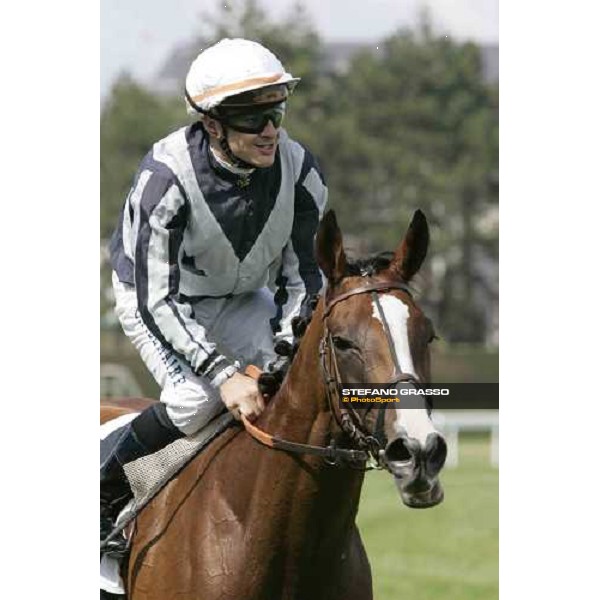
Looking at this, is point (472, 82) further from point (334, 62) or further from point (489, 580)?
point (489, 580)

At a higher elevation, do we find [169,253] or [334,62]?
[334,62]

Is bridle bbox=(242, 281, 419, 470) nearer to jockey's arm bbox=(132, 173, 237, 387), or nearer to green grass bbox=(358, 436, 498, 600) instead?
jockey's arm bbox=(132, 173, 237, 387)

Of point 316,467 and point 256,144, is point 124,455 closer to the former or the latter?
point 316,467

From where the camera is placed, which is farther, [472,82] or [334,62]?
[334,62]

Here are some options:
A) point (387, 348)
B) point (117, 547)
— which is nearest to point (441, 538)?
point (117, 547)

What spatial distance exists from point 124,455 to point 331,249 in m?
1.25

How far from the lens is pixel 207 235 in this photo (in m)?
4.39

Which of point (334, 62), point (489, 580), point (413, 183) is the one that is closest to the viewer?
point (489, 580)

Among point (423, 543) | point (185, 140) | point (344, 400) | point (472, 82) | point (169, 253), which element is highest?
point (472, 82)

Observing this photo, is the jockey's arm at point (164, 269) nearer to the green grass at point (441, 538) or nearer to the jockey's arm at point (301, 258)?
the jockey's arm at point (301, 258)

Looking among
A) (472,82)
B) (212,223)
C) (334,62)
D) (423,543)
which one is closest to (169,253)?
(212,223)

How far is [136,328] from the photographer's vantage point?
14.6 feet

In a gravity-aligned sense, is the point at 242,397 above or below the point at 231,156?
below

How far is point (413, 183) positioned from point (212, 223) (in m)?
7.37
